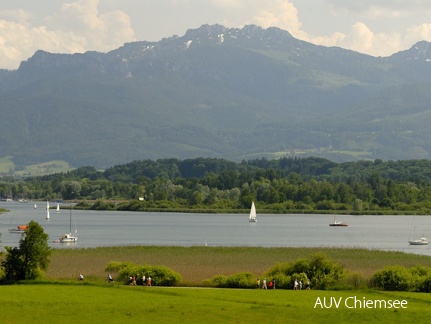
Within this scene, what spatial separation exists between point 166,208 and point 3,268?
12980cm

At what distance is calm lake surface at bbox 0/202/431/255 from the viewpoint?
311ft

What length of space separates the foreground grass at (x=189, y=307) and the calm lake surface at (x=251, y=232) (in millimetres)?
42428

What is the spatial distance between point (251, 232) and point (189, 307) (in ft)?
250

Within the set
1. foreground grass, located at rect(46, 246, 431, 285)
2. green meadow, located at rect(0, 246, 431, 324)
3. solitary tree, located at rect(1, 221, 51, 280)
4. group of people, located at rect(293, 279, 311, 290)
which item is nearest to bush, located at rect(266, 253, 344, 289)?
group of people, located at rect(293, 279, 311, 290)

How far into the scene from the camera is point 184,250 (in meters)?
79.1

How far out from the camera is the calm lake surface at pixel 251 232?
311 ft

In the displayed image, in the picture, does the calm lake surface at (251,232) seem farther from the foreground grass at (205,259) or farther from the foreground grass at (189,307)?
the foreground grass at (189,307)

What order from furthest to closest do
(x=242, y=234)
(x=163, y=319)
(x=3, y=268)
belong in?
(x=242, y=234) < (x=3, y=268) < (x=163, y=319)

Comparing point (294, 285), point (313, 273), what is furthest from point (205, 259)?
point (294, 285)

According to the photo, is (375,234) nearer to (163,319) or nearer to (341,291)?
(341,291)

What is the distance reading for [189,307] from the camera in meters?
40.0

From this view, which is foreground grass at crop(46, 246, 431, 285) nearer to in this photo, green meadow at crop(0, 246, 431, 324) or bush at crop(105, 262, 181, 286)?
bush at crop(105, 262, 181, 286)

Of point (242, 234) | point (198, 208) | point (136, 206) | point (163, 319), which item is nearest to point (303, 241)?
point (242, 234)

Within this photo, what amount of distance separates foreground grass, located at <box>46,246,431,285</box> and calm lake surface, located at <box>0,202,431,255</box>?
34.3 feet
